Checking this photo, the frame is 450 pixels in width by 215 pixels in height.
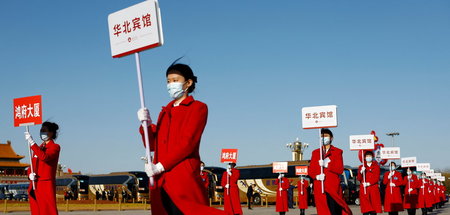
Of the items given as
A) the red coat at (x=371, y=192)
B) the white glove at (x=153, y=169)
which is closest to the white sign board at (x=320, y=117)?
the red coat at (x=371, y=192)

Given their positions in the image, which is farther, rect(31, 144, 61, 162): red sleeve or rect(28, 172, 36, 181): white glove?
rect(28, 172, 36, 181): white glove

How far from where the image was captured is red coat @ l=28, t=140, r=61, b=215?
8.87 meters

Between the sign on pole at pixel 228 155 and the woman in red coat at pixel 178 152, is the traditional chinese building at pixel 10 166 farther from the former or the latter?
the woman in red coat at pixel 178 152

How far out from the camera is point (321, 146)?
1072 cm

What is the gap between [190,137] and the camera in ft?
16.0

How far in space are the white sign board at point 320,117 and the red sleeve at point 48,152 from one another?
5.20 meters

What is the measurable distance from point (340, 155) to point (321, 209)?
1000 mm

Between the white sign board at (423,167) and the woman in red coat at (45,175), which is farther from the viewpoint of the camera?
the white sign board at (423,167)

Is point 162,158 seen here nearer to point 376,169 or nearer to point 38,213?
point 38,213

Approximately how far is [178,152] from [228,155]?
1790cm

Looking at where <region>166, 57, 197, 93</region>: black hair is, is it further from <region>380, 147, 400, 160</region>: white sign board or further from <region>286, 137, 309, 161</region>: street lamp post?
<region>286, 137, 309, 161</region>: street lamp post

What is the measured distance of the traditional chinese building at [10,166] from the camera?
77.4m

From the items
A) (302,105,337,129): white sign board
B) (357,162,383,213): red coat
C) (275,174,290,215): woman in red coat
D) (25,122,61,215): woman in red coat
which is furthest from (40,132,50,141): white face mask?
(275,174,290,215): woman in red coat

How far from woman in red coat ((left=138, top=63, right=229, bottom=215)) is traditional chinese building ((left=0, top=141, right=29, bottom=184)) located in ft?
251
